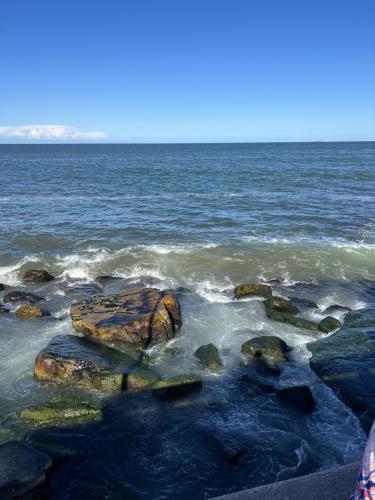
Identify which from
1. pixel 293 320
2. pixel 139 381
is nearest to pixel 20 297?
pixel 139 381

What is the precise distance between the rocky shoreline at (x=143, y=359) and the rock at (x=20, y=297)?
2.62 feet

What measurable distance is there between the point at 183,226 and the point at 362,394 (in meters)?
18.6

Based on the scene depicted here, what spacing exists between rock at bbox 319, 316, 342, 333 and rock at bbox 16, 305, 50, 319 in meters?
9.01

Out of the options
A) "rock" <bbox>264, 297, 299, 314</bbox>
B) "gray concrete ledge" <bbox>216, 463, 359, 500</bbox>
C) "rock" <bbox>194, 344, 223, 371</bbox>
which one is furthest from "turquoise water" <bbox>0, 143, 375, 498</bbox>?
"gray concrete ledge" <bbox>216, 463, 359, 500</bbox>

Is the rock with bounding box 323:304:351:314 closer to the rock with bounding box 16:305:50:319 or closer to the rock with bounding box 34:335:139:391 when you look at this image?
the rock with bounding box 34:335:139:391

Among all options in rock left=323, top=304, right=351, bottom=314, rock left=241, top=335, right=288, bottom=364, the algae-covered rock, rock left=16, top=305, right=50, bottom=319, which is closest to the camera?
the algae-covered rock

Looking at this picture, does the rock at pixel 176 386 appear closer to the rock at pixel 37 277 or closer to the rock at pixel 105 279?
the rock at pixel 105 279

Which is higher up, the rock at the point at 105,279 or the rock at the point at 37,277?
the rock at the point at 37,277

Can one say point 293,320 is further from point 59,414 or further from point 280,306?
point 59,414

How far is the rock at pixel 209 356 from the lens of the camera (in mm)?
10695

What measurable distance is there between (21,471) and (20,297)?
32.6 ft

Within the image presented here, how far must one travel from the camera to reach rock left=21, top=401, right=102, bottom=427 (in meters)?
8.45

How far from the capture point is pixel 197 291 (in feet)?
54.4

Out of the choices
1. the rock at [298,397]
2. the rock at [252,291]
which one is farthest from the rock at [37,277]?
the rock at [298,397]
